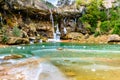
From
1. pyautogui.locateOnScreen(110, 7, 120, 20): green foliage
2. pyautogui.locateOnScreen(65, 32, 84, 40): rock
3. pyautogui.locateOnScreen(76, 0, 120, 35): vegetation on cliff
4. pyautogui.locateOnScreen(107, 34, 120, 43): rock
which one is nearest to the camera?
pyautogui.locateOnScreen(107, 34, 120, 43): rock

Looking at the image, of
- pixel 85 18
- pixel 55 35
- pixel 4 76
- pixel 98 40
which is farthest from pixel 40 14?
pixel 4 76

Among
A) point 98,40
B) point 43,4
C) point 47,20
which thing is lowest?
point 98,40

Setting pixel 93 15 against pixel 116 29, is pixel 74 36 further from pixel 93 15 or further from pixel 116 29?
pixel 116 29

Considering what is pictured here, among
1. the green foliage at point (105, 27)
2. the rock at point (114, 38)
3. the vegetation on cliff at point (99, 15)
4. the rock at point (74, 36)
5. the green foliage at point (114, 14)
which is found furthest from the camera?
the green foliage at point (114, 14)

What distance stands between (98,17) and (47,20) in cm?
1260

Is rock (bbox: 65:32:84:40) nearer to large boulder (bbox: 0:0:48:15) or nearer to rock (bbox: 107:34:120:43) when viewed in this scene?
large boulder (bbox: 0:0:48:15)

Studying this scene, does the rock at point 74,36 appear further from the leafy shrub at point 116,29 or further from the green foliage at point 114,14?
the green foliage at point 114,14

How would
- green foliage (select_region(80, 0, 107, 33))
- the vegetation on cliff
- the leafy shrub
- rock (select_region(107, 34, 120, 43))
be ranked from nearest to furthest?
1. rock (select_region(107, 34, 120, 43))
2. the leafy shrub
3. the vegetation on cliff
4. green foliage (select_region(80, 0, 107, 33))

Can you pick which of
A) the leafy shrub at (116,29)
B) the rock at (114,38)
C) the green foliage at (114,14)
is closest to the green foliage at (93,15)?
the green foliage at (114,14)

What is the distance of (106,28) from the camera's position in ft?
184

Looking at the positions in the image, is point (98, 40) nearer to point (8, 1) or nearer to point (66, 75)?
point (8, 1)

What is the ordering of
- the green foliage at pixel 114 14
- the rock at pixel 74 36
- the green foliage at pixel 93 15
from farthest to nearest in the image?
the green foliage at pixel 93 15 < the green foliage at pixel 114 14 < the rock at pixel 74 36

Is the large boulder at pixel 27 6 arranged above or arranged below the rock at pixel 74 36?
above

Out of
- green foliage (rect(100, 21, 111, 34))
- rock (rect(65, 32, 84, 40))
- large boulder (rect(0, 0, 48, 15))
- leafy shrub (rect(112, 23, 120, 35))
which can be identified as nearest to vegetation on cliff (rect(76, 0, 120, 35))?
green foliage (rect(100, 21, 111, 34))
